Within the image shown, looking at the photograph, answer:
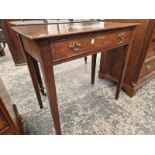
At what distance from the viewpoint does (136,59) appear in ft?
4.14

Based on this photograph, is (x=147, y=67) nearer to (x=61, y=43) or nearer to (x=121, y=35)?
(x=121, y=35)

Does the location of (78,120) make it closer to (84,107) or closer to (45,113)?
(84,107)

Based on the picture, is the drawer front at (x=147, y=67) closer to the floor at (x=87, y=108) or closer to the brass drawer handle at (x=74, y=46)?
the floor at (x=87, y=108)

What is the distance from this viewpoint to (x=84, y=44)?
0.75 m

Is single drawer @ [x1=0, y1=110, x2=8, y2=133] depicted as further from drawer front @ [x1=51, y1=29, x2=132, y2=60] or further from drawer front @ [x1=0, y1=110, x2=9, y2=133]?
drawer front @ [x1=51, y1=29, x2=132, y2=60]

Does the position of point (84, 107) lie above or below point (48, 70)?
below

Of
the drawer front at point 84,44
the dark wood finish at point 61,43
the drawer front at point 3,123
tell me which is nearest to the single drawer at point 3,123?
the drawer front at point 3,123

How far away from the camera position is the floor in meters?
1.07

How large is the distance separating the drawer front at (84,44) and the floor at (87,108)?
0.68m

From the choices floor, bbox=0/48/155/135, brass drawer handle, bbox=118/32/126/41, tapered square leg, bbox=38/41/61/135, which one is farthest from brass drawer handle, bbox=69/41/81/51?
floor, bbox=0/48/155/135

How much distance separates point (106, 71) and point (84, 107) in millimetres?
648

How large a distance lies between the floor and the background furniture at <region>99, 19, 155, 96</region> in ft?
0.47

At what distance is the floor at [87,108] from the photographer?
1066 mm
